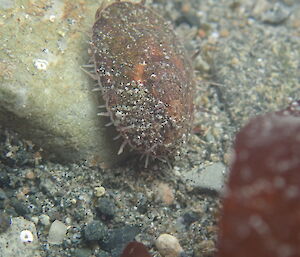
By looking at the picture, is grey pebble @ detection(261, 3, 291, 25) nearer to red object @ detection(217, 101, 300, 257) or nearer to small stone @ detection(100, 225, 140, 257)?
small stone @ detection(100, 225, 140, 257)

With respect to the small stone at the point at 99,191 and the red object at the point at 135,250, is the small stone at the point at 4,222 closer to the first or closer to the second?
the small stone at the point at 99,191

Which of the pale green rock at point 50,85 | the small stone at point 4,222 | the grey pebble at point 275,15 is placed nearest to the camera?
A: the small stone at point 4,222

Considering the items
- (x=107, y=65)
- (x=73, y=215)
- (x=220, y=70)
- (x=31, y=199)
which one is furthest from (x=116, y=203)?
(x=220, y=70)

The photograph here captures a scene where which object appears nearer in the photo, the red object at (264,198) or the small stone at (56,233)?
the red object at (264,198)

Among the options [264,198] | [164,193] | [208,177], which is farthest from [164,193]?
[264,198]

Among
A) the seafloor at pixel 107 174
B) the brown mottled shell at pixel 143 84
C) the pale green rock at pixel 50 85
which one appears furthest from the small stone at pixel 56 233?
the brown mottled shell at pixel 143 84

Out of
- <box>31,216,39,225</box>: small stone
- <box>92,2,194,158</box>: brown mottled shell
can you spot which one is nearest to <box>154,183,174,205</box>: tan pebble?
<box>92,2,194,158</box>: brown mottled shell

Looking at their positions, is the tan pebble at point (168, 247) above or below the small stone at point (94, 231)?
above

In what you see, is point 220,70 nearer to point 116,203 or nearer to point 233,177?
point 116,203
